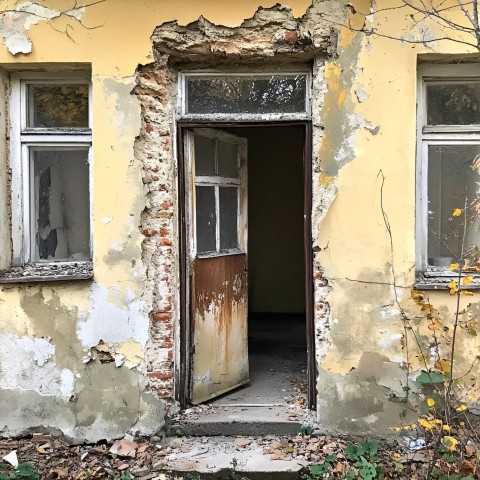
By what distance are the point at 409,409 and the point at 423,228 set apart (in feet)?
4.47

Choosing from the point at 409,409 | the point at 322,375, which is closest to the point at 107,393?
the point at 322,375

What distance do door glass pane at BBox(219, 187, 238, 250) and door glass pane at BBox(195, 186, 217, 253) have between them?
4.1 inches

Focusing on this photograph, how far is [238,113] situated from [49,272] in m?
1.88

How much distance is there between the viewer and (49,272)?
4051 mm

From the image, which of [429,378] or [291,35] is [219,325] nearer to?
[429,378]

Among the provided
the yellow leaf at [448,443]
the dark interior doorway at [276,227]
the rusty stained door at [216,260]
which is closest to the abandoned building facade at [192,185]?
the rusty stained door at [216,260]

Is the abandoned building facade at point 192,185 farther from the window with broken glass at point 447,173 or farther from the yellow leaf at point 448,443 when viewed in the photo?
the yellow leaf at point 448,443

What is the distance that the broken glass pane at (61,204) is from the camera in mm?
4227

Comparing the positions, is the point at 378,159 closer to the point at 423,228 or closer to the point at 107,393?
the point at 423,228

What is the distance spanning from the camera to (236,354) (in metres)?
4.65

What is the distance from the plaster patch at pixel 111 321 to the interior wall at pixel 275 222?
3.96 meters

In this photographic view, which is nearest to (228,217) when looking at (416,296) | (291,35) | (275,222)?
(291,35)

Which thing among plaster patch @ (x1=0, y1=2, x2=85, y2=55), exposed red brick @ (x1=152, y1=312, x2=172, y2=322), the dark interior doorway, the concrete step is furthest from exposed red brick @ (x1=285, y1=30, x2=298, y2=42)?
the dark interior doorway

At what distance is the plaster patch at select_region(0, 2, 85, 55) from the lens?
387cm
